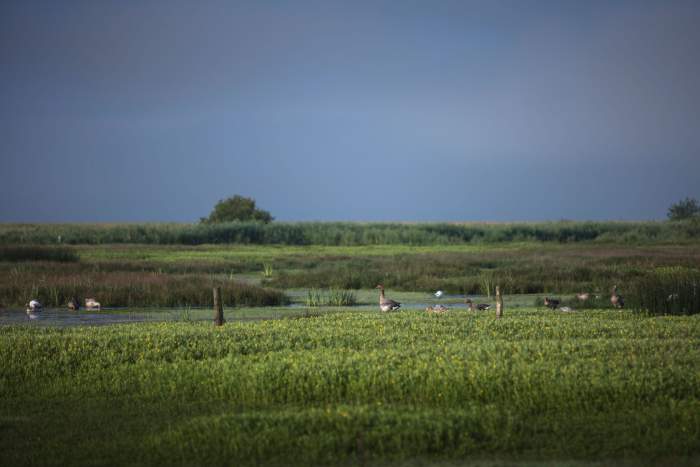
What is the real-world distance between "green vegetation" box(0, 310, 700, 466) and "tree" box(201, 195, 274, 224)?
8253 centimetres

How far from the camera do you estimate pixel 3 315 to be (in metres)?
28.4

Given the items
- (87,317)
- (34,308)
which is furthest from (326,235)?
(87,317)

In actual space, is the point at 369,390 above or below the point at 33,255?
below

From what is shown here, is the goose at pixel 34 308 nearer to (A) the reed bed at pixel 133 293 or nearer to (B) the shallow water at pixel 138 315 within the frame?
(B) the shallow water at pixel 138 315

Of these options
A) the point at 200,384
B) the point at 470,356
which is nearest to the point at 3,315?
the point at 200,384

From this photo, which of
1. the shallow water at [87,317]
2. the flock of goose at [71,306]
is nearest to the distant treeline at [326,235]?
the flock of goose at [71,306]

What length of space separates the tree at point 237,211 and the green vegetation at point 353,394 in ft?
271

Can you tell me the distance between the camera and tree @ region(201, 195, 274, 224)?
102438 millimetres

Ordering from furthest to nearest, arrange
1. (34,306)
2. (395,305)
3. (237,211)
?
(237,211) → (34,306) → (395,305)

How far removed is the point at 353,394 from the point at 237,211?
89171 mm

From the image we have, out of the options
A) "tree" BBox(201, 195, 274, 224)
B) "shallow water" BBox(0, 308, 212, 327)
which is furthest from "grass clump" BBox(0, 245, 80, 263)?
"tree" BBox(201, 195, 274, 224)

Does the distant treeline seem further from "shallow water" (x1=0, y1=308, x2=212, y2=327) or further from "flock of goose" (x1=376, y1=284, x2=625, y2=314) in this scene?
"flock of goose" (x1=376, y1=284, x2=625, y2=314)

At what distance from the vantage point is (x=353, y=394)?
14.5m

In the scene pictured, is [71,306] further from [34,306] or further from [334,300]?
[334,300]
